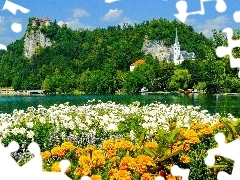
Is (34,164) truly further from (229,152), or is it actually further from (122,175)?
(229,152)

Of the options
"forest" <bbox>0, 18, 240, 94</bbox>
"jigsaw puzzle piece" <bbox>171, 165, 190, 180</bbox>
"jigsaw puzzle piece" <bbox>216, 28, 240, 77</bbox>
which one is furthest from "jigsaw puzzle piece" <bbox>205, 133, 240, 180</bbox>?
"forest" <bbox>0, 18, 240, 94</bbox>

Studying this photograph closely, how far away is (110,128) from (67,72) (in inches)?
3833

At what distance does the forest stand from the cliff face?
4.93 feet

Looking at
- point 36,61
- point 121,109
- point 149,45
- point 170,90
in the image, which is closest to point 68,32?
point 36,61

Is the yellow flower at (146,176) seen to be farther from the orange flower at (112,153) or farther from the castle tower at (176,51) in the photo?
the castle tower at (176,51)

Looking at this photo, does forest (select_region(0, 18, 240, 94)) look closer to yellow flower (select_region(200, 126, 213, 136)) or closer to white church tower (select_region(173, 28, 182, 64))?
white church tower (select_region(173, 28, 182, 64))

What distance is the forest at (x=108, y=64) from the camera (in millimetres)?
80312

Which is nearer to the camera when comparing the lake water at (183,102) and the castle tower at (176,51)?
the lake water at (183,102)

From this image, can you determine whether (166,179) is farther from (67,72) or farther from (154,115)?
(67,72)

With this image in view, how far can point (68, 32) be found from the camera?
13925 cm

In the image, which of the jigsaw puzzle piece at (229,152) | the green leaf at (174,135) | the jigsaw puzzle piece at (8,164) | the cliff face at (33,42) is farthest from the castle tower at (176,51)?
the jigsaw puzzle piece at (8,164)

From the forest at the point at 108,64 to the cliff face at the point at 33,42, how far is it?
1.50m

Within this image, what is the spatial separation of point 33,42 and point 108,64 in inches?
1993

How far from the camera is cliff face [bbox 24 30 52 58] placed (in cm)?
14675
